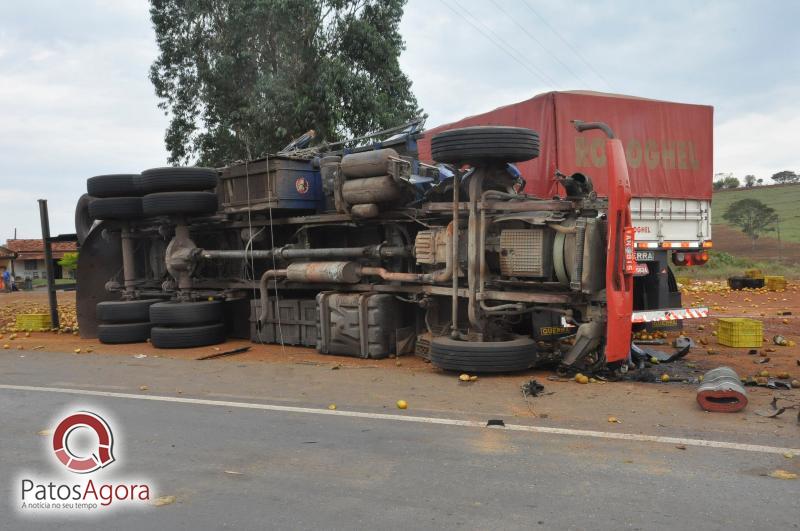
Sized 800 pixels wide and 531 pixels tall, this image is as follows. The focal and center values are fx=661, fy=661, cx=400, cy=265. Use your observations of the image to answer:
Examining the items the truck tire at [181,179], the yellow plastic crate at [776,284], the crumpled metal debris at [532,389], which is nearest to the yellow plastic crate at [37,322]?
the truck tire at [181,179]

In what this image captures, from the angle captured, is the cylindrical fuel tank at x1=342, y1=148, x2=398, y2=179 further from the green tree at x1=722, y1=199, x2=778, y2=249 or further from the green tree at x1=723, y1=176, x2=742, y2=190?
the green tree at x1=723, y1=176, x2=742, y2=190

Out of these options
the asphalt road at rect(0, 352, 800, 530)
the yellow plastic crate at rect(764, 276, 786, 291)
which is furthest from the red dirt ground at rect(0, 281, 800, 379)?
the asphalt road at rect(0, 352, 800, 530)

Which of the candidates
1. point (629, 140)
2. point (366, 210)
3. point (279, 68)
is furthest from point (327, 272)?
point (279, 68)

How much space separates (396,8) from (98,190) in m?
11.0

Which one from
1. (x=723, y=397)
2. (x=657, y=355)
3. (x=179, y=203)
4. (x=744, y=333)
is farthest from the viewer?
(x=179, y=203)

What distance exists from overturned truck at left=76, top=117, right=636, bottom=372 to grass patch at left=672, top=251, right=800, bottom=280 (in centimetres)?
1557

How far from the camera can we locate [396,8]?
752 inches

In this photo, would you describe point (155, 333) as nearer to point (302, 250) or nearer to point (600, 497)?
point (302, 250)

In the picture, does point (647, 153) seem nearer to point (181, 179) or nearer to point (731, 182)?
point (181, 179)

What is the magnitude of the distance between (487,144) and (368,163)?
6.09 feet

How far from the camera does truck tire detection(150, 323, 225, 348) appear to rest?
34.0 ft

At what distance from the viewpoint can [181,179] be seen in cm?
1062

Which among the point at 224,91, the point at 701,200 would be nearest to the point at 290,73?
the point at 224,91

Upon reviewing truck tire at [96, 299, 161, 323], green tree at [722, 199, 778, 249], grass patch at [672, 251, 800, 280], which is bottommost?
grass patch at [672, 251, 800, 280]
